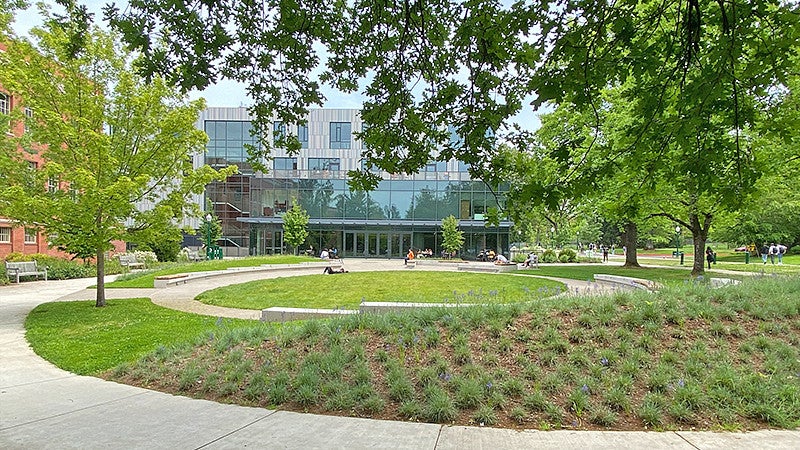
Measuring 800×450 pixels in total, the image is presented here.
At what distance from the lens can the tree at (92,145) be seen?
35.2ft

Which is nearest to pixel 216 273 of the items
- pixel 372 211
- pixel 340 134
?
pixel 372 211

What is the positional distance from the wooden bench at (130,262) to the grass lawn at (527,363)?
2105 centimetres

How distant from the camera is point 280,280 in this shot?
62.0 ft

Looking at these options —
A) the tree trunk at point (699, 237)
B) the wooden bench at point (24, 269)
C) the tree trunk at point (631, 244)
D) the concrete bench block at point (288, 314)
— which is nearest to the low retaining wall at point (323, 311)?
the concrete bench block at point (288, 314)

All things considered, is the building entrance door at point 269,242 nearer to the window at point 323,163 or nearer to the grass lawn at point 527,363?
the window at point 323,163

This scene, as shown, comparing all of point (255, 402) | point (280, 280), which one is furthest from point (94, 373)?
point (280, 280)

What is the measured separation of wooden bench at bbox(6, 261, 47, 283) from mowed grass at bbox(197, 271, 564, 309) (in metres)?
11.0

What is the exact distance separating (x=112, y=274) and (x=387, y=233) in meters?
25.6

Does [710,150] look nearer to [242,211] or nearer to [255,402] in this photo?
[255,402]

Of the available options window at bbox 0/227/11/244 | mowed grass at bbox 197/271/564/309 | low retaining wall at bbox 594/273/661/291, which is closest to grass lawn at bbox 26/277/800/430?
mowed grass at bbox 197/271/564/309

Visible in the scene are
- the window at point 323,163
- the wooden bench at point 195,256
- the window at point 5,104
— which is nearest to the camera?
the window at point 5,104

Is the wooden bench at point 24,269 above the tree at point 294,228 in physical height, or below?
below

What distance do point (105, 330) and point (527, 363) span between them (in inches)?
338

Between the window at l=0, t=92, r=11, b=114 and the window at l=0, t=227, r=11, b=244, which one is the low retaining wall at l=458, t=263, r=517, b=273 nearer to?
the window at l=0, t=227, r=11, b=244
